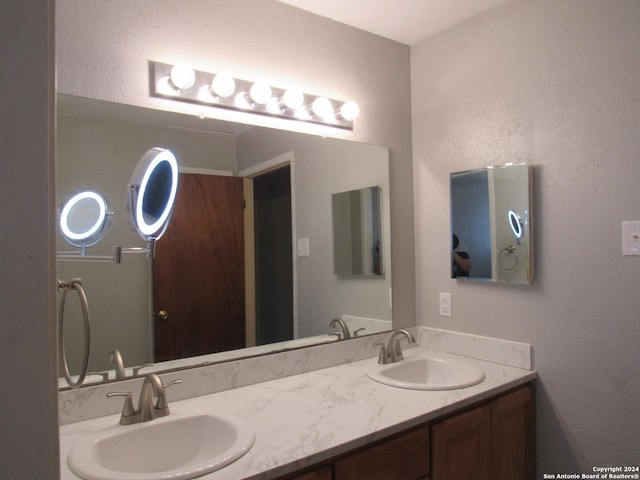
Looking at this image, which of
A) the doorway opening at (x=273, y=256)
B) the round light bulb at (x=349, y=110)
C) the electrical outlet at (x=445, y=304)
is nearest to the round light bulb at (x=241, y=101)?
the doorway opening at (x=273, y=256)

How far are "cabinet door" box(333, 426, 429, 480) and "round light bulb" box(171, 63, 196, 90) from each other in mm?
1295

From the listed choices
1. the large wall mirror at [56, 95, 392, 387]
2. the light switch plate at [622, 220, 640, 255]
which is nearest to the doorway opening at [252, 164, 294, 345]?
the large wall mirror at [56, 95, 392, 387]

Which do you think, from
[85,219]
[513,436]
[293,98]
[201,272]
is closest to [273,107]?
[293,98]

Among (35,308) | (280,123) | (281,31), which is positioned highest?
(281,31)

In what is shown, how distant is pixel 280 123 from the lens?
5.75ft

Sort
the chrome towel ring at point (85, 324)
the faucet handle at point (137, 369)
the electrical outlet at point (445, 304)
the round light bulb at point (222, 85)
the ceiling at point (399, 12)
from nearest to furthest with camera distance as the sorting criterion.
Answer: the chrome towel ring at point (85, 324) → the faucet handle at point (137, 369) → the round light bulb at point (222, 85) → the ceiling at point (399, 12) → the electrical outlet at point (445, 304)

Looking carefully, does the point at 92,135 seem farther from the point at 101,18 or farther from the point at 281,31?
the point at 281,31

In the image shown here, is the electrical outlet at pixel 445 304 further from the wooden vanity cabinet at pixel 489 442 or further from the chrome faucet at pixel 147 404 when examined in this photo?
the chrome faucet at pixel 147 404

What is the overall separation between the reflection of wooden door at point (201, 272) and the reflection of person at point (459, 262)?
99 centimetres

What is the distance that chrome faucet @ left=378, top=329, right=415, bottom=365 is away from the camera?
183 centimetres

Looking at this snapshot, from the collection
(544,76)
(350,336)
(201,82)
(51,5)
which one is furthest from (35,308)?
(544,76)

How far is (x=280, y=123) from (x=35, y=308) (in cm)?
143

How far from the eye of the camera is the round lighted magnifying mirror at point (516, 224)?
5.62 ft

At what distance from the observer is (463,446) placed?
1442mm
